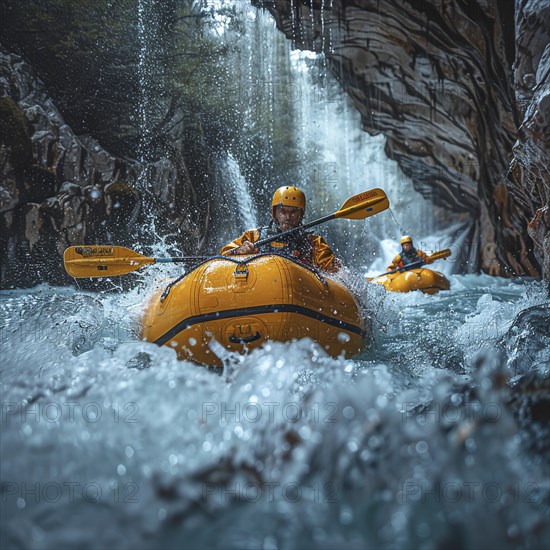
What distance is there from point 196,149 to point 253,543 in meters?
12.3

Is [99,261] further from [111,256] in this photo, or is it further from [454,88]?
[454,88]

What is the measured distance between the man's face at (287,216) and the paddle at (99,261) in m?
0.87

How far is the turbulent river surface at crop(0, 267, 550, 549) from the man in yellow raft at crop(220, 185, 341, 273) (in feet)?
6.65

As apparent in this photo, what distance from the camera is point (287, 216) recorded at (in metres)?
4.18

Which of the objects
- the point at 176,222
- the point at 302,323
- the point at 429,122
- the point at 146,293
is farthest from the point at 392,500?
the point at 176,222

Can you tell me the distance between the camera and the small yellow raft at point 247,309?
2736mm

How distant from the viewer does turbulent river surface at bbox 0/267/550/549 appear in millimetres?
1006

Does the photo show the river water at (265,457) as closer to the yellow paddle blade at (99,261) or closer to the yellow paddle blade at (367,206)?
the yellow paddle blade at (99,261)

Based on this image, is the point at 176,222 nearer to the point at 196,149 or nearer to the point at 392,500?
the point at 196,149

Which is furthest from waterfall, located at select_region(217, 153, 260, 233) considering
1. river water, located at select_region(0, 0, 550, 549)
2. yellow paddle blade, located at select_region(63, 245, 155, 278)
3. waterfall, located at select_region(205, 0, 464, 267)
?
river water, located at select_region(0, 0, 550, 549)

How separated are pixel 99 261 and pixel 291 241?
5.61 feet

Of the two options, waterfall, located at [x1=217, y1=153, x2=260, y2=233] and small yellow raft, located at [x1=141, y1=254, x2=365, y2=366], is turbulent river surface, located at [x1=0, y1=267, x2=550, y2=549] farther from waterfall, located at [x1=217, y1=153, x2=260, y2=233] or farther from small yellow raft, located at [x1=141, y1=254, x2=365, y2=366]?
waterfall, located at [x1=217, y1=153, x2=260, y2=233]

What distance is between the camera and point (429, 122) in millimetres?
9617

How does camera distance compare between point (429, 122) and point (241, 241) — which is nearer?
point (241, 241)
